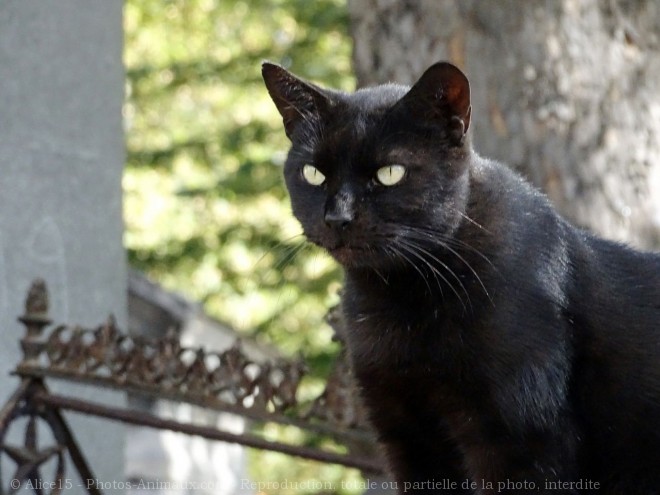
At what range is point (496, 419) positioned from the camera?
6.86ft

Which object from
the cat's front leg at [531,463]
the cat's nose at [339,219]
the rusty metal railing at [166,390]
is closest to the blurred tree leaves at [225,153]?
the rusty metal railing at [166,390]

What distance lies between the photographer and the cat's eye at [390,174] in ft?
7.04

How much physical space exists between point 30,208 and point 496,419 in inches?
84.4

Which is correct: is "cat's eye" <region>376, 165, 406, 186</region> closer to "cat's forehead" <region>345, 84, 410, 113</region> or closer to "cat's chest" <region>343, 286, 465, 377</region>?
"cat's forehead" <region>345, 84, 410, 113</region>

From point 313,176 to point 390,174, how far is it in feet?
0.66

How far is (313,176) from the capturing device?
2266 mm

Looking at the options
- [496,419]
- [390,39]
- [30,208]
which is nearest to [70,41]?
[30,208]

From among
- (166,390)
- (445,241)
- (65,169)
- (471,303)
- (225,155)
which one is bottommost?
(225,155)

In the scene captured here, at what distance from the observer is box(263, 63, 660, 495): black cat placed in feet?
6.88

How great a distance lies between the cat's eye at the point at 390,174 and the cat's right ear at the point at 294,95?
9.0 inches

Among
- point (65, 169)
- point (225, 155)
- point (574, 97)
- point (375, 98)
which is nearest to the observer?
point (375, 98)

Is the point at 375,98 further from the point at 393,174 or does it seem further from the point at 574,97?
the point at 574,97

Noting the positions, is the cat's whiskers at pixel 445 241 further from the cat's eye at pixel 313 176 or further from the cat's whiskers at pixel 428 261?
the cat's eye at pixel 313 176

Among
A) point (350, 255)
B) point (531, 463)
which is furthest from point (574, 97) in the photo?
point (531, 463)
